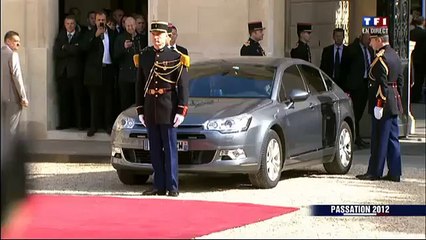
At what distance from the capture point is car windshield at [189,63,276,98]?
11.0 metres

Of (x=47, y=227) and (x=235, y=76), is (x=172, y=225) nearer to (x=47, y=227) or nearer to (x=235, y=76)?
(x=47, y=227)

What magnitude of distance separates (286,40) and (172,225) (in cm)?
930

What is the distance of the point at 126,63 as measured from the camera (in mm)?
15172

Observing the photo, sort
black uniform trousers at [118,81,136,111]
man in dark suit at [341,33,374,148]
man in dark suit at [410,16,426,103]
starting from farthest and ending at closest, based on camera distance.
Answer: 1. man in dark suit at [410,16,426,103]
2. black uniform trousers at [118,81,136,111]
3. man in dark suit at [341,33,374,148]

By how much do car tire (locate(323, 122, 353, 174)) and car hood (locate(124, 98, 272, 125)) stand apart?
5.45 ft

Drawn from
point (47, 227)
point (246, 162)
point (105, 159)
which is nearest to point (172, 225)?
point (47, 227)

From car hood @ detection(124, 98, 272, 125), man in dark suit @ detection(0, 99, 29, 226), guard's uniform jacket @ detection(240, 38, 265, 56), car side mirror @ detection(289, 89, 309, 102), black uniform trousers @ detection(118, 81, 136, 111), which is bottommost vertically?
black uniform trousers @ detection(118, 81, 136, 111)

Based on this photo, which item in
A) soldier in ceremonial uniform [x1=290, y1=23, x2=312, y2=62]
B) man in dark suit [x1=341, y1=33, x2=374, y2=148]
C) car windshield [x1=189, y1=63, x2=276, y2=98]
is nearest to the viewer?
car windshield [x1=189, y1=63, x2=276, y2=98]

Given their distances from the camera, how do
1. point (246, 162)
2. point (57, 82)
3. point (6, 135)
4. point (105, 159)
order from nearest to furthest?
point (6, 135) < point (246, 162) < point (105, 159) < point (57, 82)

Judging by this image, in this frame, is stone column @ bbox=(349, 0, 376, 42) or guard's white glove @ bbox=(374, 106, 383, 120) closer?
guard's white glove @ bbox=(374, 106, 383, 120)

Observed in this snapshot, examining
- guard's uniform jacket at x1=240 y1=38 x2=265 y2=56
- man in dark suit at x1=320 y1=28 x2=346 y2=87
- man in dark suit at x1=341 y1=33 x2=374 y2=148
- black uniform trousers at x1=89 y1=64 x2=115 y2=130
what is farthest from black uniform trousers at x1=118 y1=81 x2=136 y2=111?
man in dark suit at x1=341 y1=33 x2=374 y2=148

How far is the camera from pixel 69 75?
15.8 meters

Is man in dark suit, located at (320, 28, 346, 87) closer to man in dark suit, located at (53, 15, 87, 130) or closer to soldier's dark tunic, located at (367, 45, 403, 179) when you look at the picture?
soldier's dark tunic, located at (367, 45, 403, 179)

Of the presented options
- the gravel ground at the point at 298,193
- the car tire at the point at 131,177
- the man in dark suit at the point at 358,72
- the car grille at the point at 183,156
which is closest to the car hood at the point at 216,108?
the car grille at the point at 183,156
